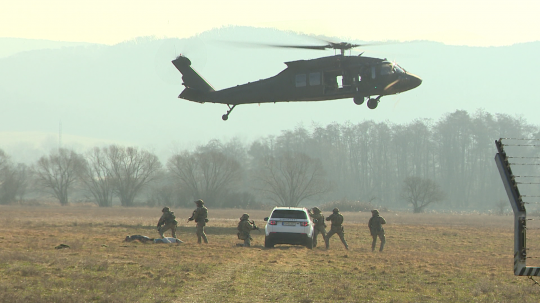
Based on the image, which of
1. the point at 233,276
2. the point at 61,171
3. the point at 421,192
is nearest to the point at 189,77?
the point at 233,276

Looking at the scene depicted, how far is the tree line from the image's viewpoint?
105m

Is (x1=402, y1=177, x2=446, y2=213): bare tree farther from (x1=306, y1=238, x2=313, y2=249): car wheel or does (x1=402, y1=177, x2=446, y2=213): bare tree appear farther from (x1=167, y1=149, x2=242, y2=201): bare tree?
(x1=306, y1=238, x2=313, y2=249): car wheel

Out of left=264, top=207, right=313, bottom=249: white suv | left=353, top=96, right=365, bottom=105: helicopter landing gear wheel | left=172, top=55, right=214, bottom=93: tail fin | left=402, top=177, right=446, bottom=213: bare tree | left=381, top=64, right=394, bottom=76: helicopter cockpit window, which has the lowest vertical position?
left=264, top=207, right=313, bottom=249: white suv

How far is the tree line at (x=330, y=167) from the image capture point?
4151 inches

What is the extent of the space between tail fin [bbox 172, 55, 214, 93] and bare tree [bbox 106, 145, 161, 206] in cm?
6950

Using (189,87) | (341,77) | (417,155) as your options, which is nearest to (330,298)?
(341,77)

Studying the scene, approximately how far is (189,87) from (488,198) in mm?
104000

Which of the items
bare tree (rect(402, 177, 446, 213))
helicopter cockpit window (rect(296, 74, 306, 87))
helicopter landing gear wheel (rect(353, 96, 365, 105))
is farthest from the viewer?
bare tree (rect(402, 177, 446, 213))

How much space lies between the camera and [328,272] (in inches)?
694

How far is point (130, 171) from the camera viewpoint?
11050cm

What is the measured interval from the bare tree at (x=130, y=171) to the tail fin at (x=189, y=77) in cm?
6950

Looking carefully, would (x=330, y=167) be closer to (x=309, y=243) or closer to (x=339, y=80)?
(x=339, y=80)

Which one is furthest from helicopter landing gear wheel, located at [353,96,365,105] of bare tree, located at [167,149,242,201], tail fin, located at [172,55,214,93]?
bare tree, located at [167,149,242,201]

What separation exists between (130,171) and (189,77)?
248ft
